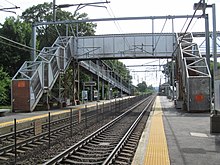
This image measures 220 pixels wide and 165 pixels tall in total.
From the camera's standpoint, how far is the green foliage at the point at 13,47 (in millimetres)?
48656

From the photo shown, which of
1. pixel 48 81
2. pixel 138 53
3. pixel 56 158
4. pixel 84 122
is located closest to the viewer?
pixel 56 158

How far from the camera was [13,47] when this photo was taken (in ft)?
161

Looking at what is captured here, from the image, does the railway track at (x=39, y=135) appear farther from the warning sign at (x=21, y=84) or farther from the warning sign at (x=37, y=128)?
the warning sign at (x=21, y=84)

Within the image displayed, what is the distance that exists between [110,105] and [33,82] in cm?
708

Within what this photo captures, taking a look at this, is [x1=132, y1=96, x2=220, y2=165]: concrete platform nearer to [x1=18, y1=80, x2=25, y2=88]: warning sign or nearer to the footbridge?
the footbridge

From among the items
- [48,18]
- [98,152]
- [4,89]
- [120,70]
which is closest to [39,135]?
[98,152]

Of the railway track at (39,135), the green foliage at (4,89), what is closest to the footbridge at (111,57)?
the green foliage at (4,89)

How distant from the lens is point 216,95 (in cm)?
1598

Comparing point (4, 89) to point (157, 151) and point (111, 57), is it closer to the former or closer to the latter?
point (111, 57)

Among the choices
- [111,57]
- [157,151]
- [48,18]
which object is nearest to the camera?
[157,151]

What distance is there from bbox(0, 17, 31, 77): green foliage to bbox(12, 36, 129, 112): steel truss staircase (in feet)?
39.4

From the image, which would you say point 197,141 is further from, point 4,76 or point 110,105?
point 4,76

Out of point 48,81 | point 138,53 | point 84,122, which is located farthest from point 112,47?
point 84,122

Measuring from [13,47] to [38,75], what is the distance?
19.3 m
